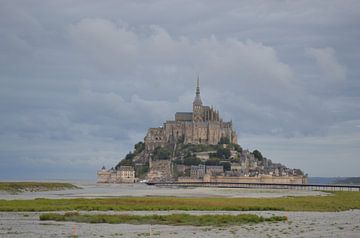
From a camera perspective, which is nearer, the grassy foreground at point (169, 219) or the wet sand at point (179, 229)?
the wet sand at point (179, 229)

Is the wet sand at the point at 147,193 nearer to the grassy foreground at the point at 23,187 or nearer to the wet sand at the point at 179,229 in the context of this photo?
the grassy foreground at the point at 23,187

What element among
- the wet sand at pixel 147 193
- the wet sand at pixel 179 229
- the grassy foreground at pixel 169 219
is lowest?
the wet sand at pixel 179 229

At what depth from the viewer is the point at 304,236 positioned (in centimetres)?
3544

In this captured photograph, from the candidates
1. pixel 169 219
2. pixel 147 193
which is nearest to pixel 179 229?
pixel 169 219

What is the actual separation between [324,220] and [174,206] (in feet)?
57.4

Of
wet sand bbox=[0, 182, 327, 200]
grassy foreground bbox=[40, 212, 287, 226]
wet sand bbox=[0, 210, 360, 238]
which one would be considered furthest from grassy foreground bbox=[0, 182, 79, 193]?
wet sand bbox=[0, 210, 360, 238]

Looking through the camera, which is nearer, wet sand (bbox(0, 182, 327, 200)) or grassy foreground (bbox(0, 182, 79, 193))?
wet sand (bbox(0, 182, 327, 200))

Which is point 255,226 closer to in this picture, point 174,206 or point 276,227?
point 276,227

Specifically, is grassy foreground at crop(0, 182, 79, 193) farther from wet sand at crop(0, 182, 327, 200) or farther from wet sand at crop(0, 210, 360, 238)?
wet sand at crop(0, 210, 360, 238)

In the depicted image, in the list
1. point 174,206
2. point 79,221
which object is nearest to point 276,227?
point 79,221

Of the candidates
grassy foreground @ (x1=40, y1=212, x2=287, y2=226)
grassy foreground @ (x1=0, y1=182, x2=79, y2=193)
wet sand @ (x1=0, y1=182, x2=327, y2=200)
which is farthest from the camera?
grassy foreground @ (x1=0, y1=182, x2=79, y2=193)

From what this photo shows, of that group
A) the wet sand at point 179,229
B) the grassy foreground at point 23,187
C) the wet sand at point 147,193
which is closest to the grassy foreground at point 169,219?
the wet sand at point 179,229

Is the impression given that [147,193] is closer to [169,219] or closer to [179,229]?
[169,219]

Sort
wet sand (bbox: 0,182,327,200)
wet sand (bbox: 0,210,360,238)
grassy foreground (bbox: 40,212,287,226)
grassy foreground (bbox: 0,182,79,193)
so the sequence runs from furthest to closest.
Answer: grassy foreground (bbox: 0,182,79,193)
wet sand (bbox: 0,182,327,200)
grassy foreground (bbox: 40,212,287,226)
wet sand (bbox: 0,210,360,238)
